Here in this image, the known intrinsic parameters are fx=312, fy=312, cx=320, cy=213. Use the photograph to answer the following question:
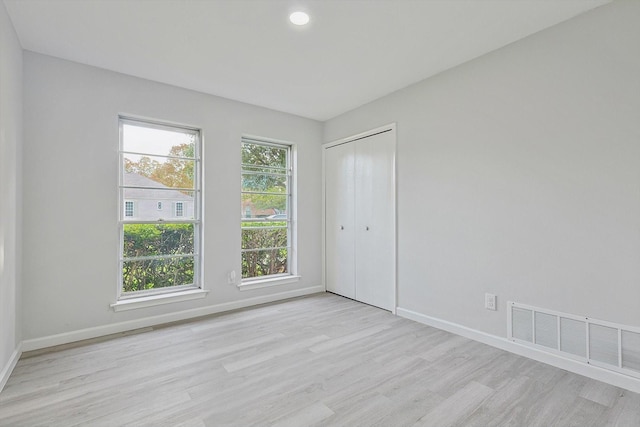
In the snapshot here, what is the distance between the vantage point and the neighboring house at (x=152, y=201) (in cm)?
316

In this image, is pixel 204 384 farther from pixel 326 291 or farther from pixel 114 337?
pixel 326 291

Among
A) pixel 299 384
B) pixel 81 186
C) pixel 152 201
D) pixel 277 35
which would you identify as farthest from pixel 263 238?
pixel 277 35

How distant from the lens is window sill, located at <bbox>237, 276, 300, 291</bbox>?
12.5ft

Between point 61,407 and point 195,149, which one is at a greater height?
point 195,149

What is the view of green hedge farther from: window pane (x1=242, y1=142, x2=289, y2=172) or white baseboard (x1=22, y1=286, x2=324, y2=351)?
window pane (x1=242, y1=142, x2=289, y2=172)

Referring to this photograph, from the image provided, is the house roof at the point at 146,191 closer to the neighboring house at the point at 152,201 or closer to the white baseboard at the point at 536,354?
the neighboring house at the point at 152,201

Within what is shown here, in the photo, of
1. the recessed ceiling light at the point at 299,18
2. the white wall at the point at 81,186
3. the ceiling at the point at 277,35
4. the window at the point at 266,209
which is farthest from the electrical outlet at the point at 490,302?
the white wall at the point at 81,186

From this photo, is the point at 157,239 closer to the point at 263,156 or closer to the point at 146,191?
the point at 146,191

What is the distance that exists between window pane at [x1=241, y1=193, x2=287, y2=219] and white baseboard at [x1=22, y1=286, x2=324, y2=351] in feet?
3.48

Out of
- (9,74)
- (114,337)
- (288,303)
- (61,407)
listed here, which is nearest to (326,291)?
(288,303)

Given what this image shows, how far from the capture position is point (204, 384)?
206cm

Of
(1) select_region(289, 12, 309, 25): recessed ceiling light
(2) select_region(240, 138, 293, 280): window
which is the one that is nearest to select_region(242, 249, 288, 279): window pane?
(2) select_region(240, 138, 293, 280): window

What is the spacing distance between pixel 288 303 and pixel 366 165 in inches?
78.1

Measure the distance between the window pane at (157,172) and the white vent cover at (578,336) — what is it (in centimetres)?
341
